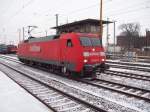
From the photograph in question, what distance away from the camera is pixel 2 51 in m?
54.0

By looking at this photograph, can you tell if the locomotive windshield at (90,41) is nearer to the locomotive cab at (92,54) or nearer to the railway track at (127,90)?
the locomotive cab at (92,54)

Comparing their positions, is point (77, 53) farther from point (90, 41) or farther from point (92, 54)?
point (90, 41)

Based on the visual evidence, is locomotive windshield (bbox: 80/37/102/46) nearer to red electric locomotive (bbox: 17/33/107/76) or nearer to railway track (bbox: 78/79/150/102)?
red electric locomotive (bbox: 17/33/107/76)

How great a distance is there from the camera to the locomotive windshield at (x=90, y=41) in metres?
13.6

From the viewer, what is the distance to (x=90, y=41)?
46.1 ft

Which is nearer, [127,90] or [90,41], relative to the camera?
[127,90]

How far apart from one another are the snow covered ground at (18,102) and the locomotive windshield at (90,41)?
15.7 feet

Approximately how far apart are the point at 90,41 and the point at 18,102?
271 inches

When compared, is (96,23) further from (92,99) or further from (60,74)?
(92,99)

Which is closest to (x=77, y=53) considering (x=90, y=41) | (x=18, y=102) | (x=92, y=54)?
(x=92, y=54)

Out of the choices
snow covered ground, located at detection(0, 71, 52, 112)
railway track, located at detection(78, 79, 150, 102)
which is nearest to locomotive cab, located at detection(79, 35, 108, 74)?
railway track, located at detection(78, 79, 150, 102)

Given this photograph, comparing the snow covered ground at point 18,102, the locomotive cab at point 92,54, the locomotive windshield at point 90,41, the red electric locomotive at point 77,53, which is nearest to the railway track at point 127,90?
the locomotive cab at point 92,54

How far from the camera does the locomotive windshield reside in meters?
13.6

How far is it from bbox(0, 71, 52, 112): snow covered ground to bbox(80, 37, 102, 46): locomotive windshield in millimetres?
4771
